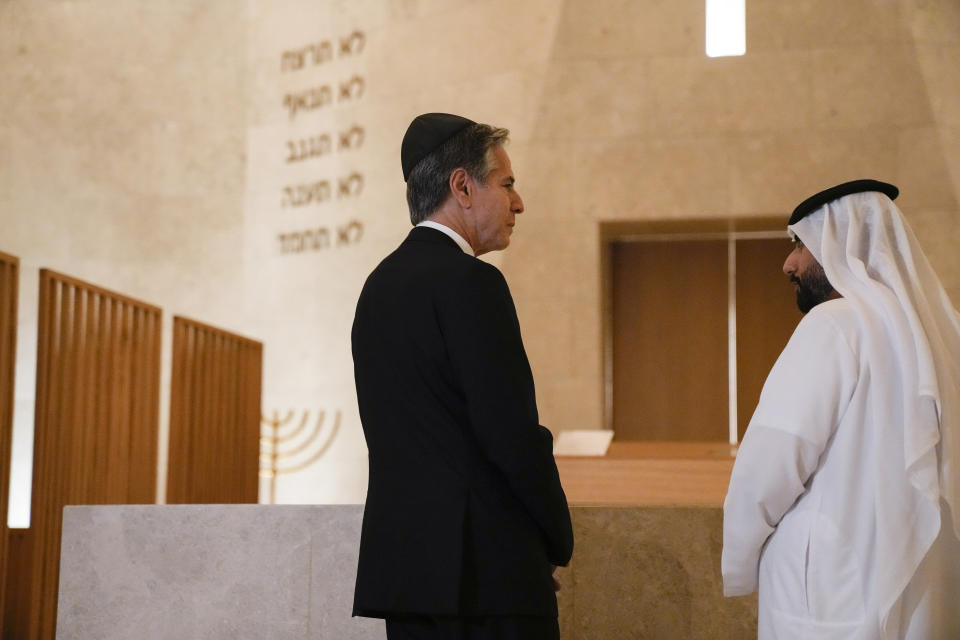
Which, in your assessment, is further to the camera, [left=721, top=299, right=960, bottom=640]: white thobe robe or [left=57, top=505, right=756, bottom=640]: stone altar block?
[left=57, top=505, right=756, bottom=640]: stone altar block

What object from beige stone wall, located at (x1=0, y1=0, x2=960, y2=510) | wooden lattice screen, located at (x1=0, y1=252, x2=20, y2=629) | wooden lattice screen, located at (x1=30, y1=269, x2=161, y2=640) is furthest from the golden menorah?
wooden lattice screen, located at (x1=0, y1=252, x2=20, y2=629)

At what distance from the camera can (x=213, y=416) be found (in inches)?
262

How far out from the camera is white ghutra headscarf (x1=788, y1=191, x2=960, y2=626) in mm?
2275

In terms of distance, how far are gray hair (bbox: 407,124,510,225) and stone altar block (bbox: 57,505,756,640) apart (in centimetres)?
126

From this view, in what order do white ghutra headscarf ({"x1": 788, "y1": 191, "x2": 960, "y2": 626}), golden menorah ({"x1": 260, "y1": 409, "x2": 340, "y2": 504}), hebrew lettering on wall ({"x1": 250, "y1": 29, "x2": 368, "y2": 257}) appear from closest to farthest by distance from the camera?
1. white ghutra headscarf ({"x1": 788, "y1": 191, "x2": 960, "y2": 626})
2. golden menorah ({"x1": 260, "y1": 409, "x2": 340, "y2": 504})
3. hebrew lettering on wall ({"x1": 250, "y1": 29, "x2": 368, "y2": 257})

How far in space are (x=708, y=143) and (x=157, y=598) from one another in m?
5.54

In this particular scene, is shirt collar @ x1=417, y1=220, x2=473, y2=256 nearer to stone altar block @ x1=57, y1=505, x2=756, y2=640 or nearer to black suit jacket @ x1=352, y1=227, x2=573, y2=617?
black suit jacket @ x1=352, y1=227, x2=573, y2=617

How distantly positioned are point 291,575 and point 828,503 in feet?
5.45

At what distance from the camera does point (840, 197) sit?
260 centimetres

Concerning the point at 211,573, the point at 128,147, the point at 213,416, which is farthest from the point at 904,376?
the point at 128,147

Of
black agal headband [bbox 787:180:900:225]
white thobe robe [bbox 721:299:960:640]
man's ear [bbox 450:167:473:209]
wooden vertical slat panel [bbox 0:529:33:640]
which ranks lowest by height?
wooden vertical slat panel [bbox 0:529:33:640]

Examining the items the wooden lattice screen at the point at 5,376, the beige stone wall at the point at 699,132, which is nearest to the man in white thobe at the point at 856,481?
the wooden lattice screen at the point at 5,376

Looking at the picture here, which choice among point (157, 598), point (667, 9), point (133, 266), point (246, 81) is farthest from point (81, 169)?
point (157, 598)

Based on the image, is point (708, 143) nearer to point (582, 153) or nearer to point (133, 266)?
point (582, 153)
